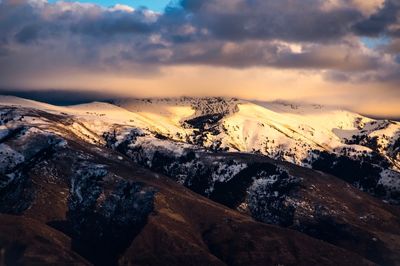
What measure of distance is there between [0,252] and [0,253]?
214mm

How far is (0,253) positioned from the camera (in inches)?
4336

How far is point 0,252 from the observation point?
110m
